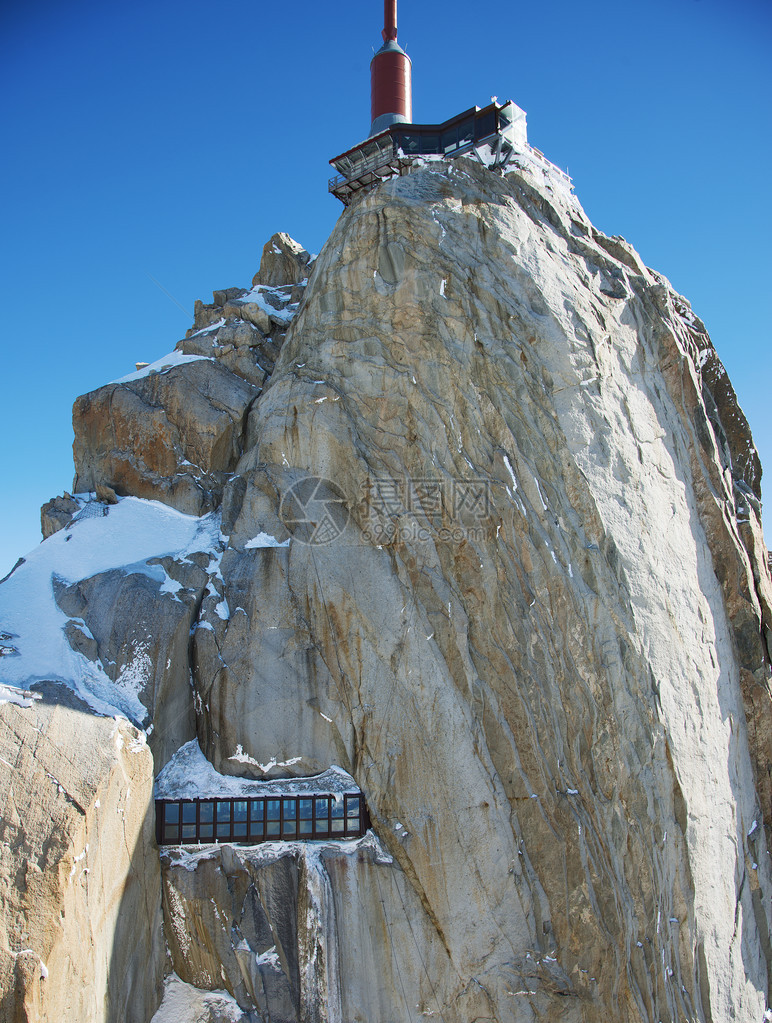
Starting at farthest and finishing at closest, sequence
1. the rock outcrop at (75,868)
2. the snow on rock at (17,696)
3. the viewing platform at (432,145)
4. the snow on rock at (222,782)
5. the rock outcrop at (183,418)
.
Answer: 1. the viewing platform at (432,145)
2. the rock outcrop at (183,418)
3. the snow on rock at (222,782)
4. the snow on rock at (17,696)
5. the rock outcrop at (75,868)

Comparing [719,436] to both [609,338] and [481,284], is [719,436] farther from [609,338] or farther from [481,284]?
[481,284]

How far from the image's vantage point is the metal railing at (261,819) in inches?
782

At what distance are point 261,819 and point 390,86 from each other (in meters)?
44.0

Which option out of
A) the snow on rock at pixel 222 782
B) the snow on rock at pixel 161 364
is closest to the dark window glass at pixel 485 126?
the snow on rock at pixel 161 364

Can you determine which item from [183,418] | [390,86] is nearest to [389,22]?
[390,86]

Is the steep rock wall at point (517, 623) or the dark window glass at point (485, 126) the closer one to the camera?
the steep rock wall at point (517, 623)

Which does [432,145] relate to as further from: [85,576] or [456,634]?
[85,576]

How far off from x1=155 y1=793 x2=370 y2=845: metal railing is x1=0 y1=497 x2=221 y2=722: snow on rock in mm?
3101

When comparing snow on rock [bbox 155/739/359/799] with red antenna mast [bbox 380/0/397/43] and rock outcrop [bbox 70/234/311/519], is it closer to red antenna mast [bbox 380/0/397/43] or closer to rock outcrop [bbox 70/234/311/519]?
rock outcrop [bbox 70/234/311/519]

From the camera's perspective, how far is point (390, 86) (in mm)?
44188

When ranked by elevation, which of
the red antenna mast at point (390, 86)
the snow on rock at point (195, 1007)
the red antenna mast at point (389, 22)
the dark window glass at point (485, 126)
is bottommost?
the snow on rock at point (195, 1007)

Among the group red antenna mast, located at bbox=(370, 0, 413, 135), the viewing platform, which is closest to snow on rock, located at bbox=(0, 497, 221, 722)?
the viewing platform

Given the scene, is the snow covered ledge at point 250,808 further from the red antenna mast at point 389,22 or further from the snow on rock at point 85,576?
the red antenna mast at point 389,22

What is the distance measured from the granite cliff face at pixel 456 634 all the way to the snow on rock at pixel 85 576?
173 mm
